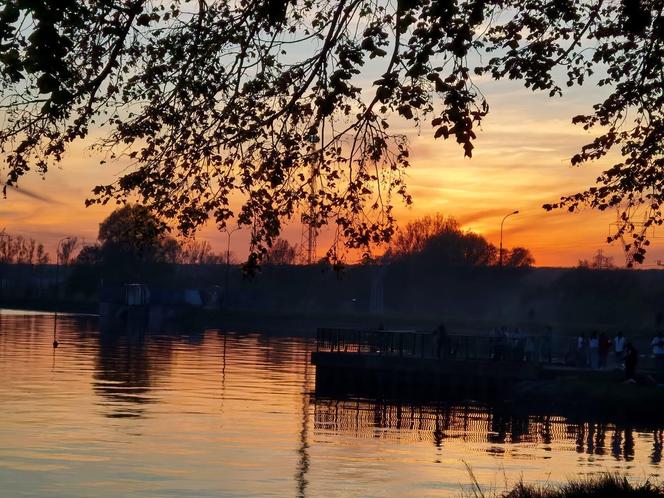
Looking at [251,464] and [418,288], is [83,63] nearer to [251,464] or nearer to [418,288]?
[251,464]

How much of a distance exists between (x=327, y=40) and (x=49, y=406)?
35.8 m

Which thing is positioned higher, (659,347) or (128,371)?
(659,347)

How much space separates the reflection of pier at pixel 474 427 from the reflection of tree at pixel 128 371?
28.0 ft

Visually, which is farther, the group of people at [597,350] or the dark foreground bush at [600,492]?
the group of people at [597,350]

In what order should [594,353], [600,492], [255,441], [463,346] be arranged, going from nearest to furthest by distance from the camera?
[600,492]
[255,441]
[594,353]
[463,346]

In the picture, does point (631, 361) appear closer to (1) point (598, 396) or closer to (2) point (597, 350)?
(1) point (598, 396)

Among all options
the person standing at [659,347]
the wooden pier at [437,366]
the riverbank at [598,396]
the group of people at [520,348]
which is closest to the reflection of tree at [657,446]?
the riverbank at [598,396]

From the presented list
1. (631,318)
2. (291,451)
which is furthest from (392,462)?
(631,318)

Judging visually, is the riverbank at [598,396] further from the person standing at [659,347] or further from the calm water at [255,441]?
the person standing at [659,347]

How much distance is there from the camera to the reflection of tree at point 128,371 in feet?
179

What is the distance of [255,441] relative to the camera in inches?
1670

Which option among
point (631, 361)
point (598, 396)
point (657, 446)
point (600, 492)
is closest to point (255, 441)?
point (657, 446)

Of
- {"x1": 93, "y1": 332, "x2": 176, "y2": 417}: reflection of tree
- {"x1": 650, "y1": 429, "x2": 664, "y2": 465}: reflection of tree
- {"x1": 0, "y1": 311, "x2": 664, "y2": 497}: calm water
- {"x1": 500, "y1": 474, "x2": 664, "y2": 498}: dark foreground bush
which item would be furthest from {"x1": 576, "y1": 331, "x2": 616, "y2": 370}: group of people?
{"x1": 500, "y1": 474, "x2": 664, "y2": 498}: dark foreground bush

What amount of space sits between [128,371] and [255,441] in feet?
114
